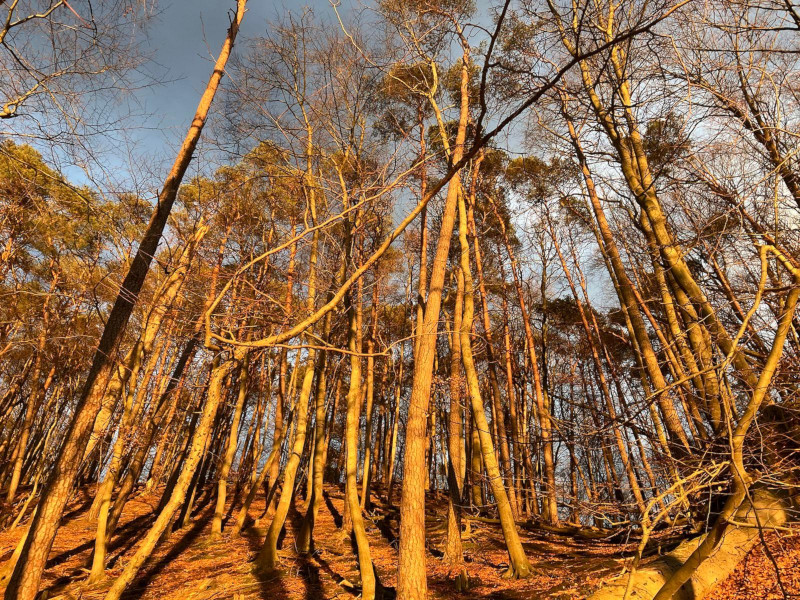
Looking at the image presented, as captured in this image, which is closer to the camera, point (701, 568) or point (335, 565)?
point (701, 568)

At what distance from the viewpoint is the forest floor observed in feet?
14.4

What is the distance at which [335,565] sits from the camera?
7.47 m

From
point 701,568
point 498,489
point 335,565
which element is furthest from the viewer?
point 335,565

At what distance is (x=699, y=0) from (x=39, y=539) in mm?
7911

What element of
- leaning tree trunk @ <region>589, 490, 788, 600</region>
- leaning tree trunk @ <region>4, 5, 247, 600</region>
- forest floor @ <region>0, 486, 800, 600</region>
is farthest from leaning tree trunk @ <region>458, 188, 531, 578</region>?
leaning tree trunk @ <region>4, 5, 247, 600</region>

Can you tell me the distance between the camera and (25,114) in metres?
3.60

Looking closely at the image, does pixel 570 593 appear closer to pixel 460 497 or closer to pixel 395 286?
pixel 460 497

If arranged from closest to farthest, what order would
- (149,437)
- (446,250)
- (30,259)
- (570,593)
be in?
(570,593)
(446,250)
(149,437)
(30,259)

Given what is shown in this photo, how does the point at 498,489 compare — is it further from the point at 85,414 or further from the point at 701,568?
the point at 85,414

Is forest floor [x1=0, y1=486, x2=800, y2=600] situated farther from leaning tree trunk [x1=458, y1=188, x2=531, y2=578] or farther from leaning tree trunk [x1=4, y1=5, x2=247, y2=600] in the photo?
leaning tree trunk [x1=4, y1=5, x2=247, y2=600]

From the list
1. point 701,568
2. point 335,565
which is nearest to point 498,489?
point 701,568

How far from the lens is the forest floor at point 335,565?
4.40 metres

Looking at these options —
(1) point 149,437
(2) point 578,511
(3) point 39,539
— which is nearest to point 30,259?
(1) point 149,437

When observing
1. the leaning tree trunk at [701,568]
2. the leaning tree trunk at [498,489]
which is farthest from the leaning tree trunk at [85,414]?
the leaning tree trunk at [701,568]
